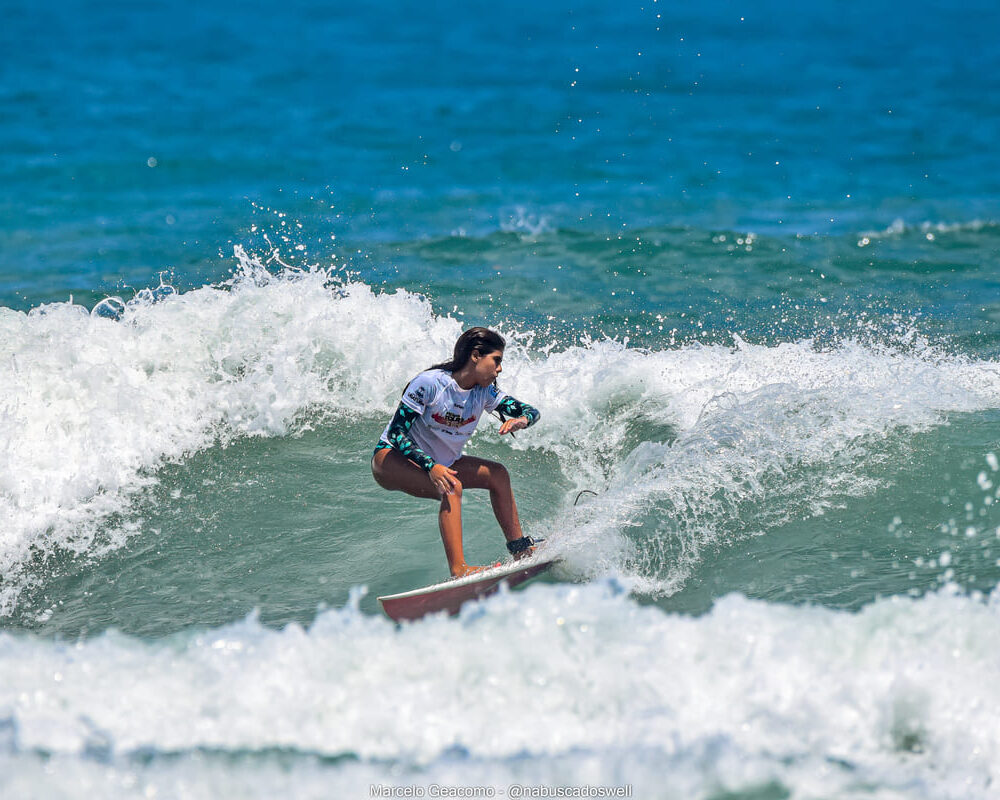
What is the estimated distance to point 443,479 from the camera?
529cm

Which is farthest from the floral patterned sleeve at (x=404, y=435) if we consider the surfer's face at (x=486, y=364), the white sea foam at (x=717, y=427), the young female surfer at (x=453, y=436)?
the white sea foam at (x=717, y=427)

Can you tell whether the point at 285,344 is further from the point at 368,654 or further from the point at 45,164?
the point at 45,164

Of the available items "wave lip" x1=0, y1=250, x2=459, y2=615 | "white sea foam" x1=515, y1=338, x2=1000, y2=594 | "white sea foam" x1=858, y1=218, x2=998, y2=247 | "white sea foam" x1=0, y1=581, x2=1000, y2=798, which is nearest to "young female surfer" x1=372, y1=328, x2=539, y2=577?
"white sea foam" x1=515, y1=338, x2=1000, y2=594

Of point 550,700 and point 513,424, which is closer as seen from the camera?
point 550,700

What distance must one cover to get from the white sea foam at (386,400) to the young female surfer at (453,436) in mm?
673

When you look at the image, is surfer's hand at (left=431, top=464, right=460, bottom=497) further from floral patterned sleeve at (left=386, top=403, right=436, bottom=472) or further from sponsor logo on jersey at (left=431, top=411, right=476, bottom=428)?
sponsor logo on jersey at (left=431, top=411, right=476, bottom=428)

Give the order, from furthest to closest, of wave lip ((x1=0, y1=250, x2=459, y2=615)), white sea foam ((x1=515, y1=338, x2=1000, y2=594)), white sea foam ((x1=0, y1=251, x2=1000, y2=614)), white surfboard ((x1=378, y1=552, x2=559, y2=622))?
wave lip ((x1=0, y1=250, x2=459, y2=615)) → white sea foam ((x1=0, y1=251, x2=1000, y2=614)) → white sea foam ((x1=515, y1=338, x2=1000, y2=594)) → white surfboard ((x1=378, y1=552, x2=559, y2=622))

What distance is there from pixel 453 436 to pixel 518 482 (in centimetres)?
177

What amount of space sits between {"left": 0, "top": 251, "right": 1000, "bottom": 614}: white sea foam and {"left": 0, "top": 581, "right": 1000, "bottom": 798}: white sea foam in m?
1.22

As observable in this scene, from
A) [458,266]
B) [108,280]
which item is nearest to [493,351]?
[458,266]

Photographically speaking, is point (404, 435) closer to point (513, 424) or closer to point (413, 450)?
point (413, 450)

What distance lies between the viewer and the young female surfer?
5410mm

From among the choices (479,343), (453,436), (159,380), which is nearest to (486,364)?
(479,343)

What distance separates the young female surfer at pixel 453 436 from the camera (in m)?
5.41
